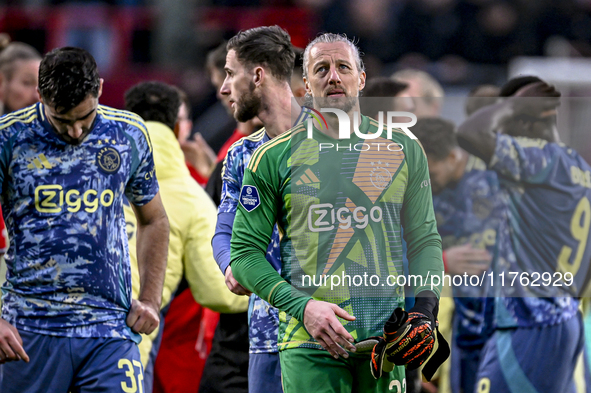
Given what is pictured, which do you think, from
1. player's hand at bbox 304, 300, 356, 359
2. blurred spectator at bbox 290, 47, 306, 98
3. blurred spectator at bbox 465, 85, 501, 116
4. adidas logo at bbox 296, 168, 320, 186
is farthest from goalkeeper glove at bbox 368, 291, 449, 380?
blurred spectator at bbox 465, 85, 501, 116

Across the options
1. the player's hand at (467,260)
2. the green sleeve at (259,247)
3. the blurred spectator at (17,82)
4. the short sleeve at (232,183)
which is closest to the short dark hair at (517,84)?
the player's hand at (467,260)

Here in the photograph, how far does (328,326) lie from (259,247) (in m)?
0.51

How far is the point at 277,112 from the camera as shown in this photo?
4.11 m

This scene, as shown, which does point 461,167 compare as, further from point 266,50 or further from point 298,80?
point 266,50

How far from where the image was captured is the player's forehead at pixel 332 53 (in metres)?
3.59

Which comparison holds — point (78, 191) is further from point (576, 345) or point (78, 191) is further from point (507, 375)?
point (576, 345)

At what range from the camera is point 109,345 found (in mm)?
3730

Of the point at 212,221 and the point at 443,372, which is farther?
the point at 443,372

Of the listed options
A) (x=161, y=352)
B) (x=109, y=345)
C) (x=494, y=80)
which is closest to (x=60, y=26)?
(x=494, y=80)

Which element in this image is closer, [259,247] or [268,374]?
[259,247]

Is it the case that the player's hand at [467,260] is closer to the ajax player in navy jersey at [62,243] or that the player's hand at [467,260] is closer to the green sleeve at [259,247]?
the green sleeve at [259,247]

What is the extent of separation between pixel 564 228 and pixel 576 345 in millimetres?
704

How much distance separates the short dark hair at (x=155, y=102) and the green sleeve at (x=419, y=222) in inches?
95.1

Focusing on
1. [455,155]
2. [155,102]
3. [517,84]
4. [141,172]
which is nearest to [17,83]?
[155,102]
